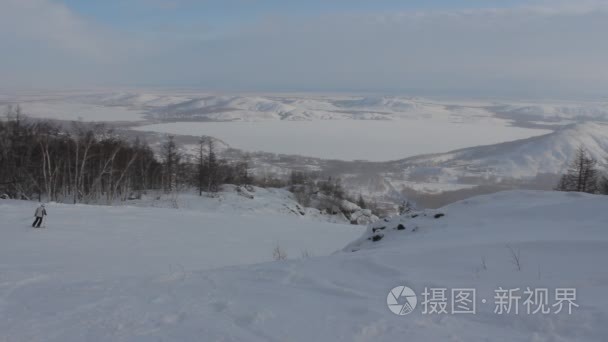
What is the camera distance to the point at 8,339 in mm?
3908

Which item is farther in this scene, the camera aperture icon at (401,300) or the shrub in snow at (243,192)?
the shrub in snow at (243,192)

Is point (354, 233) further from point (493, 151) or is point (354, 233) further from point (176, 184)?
point (493, 151)

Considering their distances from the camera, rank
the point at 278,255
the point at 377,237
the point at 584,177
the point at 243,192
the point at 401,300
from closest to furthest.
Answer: the point at 401,300
the point at 377,237
the point at 278,255
the point at 584,177
the point at 243,192

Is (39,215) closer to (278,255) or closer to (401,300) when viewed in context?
(278,255)

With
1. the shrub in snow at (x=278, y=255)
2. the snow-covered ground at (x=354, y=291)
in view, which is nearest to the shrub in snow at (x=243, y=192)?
the shrub in snow at (x=278, y=255)

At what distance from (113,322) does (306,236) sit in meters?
15.2

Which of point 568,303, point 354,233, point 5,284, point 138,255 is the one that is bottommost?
point 354,233

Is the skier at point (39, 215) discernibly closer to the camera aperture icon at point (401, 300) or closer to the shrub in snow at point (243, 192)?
the camera aperture icon at point (401, 300)

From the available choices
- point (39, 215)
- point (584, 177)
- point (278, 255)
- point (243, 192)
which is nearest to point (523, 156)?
point (584, 177)

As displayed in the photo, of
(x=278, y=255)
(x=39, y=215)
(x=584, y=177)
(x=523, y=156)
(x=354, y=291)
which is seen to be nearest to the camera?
(x=354, y=291)

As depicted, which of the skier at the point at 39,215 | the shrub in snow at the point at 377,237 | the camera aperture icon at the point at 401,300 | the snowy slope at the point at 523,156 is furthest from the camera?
the snowy slope at the point at 523,156

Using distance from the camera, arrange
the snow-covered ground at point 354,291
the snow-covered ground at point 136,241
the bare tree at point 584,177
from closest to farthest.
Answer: the snow-covered ground at point 354,291 < the snow-covered ground at point 136,241 < the bare tree at point 584,177

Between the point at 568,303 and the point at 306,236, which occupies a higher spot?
the point at 568,303

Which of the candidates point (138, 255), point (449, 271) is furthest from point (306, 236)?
point (449, 271)
